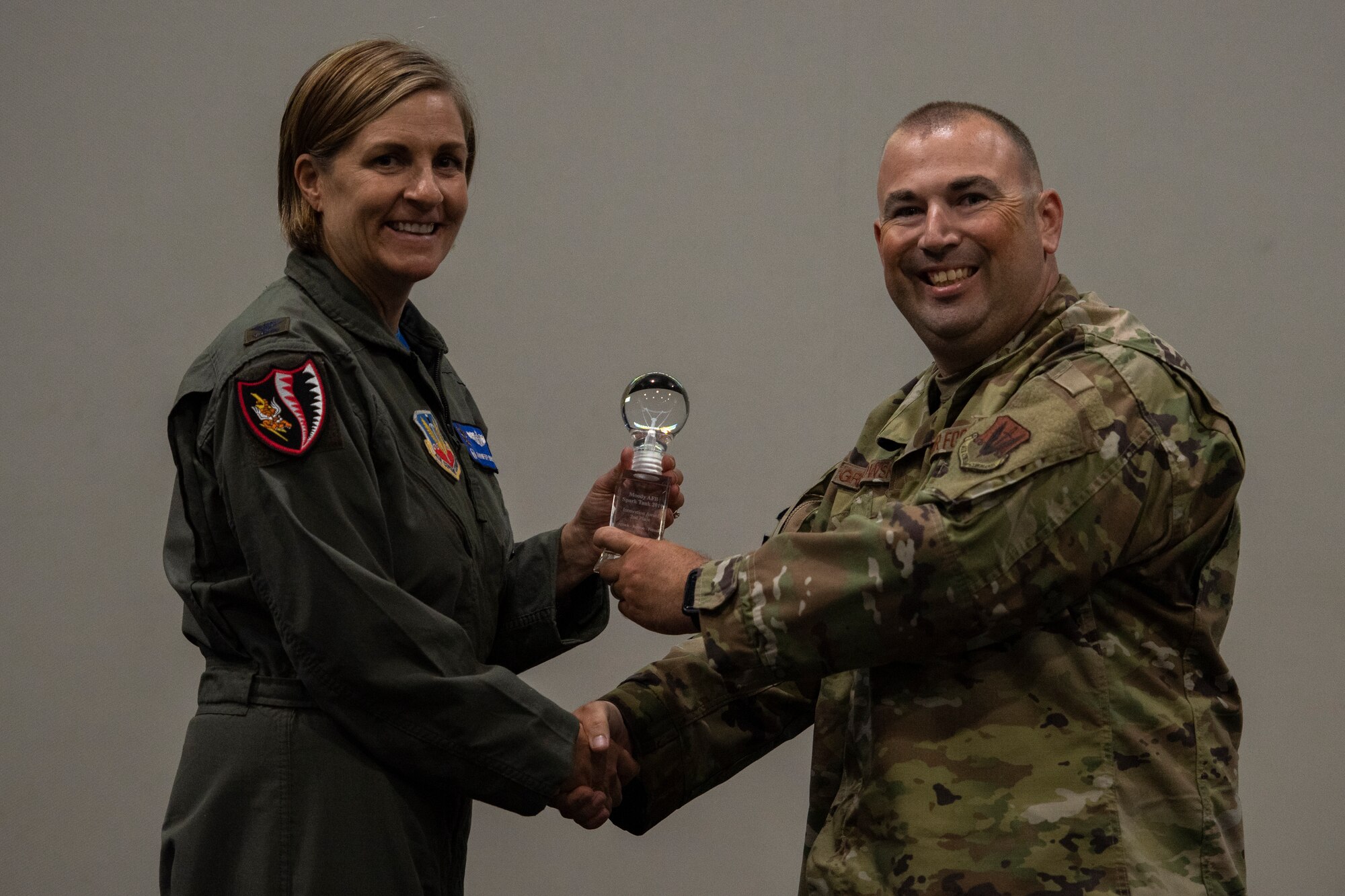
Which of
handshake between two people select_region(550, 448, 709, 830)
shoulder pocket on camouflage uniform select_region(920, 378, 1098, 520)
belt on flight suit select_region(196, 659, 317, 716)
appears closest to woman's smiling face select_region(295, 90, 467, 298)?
handshake between two people select_region(550, 448, 709, 830)

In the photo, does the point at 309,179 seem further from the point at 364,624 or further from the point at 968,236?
the point at 968,236

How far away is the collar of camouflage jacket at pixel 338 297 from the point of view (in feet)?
5.78

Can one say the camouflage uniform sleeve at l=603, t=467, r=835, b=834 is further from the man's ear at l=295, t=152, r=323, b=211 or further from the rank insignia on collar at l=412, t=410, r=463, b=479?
the man's ear at l=295, t=152, r=323, b=211

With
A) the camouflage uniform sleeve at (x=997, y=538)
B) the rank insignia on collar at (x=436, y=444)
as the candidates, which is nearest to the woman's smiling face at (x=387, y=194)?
the rank insignia on collar at (x=436, y=444)

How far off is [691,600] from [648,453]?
1.15ft

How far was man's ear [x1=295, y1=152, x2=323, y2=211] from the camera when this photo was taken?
1821 millimetres

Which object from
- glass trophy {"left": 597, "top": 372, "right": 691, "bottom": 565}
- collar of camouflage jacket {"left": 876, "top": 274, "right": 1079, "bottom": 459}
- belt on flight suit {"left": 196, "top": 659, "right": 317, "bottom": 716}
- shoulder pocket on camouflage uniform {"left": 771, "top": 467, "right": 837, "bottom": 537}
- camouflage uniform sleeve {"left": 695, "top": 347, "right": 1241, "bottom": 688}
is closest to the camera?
camouflage uniform sleeve {"left": 695, "top": 347, "right": 1241, "bottom": 688}

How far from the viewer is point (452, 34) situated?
3.07 meters

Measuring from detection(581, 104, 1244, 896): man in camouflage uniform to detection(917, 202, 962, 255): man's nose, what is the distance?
0.09 feet

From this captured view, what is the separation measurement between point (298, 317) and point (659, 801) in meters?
0.93

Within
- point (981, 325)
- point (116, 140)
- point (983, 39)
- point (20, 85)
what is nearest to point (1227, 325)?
point (983, 39)

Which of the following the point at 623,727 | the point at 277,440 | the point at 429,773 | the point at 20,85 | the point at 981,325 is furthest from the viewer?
the point at 20,85

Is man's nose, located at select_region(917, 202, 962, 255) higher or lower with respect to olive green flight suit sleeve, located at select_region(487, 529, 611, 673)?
higher

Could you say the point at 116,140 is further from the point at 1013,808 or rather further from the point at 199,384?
the point at 1013,808
